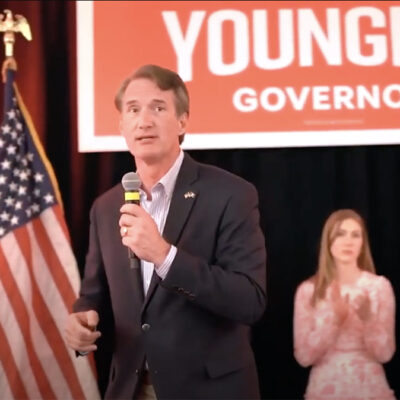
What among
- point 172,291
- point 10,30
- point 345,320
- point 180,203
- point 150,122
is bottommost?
point 345,320

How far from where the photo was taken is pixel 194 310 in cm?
193

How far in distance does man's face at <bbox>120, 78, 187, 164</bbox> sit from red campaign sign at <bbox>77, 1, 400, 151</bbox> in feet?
2.20

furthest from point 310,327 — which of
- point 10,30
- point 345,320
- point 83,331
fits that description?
point 10,30

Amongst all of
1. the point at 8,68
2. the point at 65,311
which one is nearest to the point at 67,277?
the point at 65,311

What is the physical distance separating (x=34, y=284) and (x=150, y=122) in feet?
3.85

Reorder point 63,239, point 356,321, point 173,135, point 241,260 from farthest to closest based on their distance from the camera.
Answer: point 63,239 < point 356,321 < point 173,135 < point 241,260

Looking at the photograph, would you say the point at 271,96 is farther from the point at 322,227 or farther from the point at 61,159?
the point at 61,159

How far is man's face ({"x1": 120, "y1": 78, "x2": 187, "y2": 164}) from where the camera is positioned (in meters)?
2.06

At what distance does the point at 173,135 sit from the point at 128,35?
1.02m

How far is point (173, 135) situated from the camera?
212 centimetres

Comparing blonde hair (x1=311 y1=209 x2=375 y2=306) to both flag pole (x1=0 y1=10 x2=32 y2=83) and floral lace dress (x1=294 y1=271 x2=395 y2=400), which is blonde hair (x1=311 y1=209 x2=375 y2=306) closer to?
floral lace dress (x1=294 y1=271 x2=395 y2=400)

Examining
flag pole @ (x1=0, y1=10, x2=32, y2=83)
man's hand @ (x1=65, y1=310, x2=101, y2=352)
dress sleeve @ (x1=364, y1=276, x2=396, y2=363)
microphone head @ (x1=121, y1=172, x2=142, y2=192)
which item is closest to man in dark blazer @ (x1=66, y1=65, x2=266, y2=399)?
man's hand @ (x1=65, y1=310, x2=101, y2=352)

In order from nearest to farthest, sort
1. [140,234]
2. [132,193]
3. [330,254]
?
1. [140,234]
2. [132,193]
3. [330,254]

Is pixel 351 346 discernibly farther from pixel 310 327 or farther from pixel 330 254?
pixel 330 254
